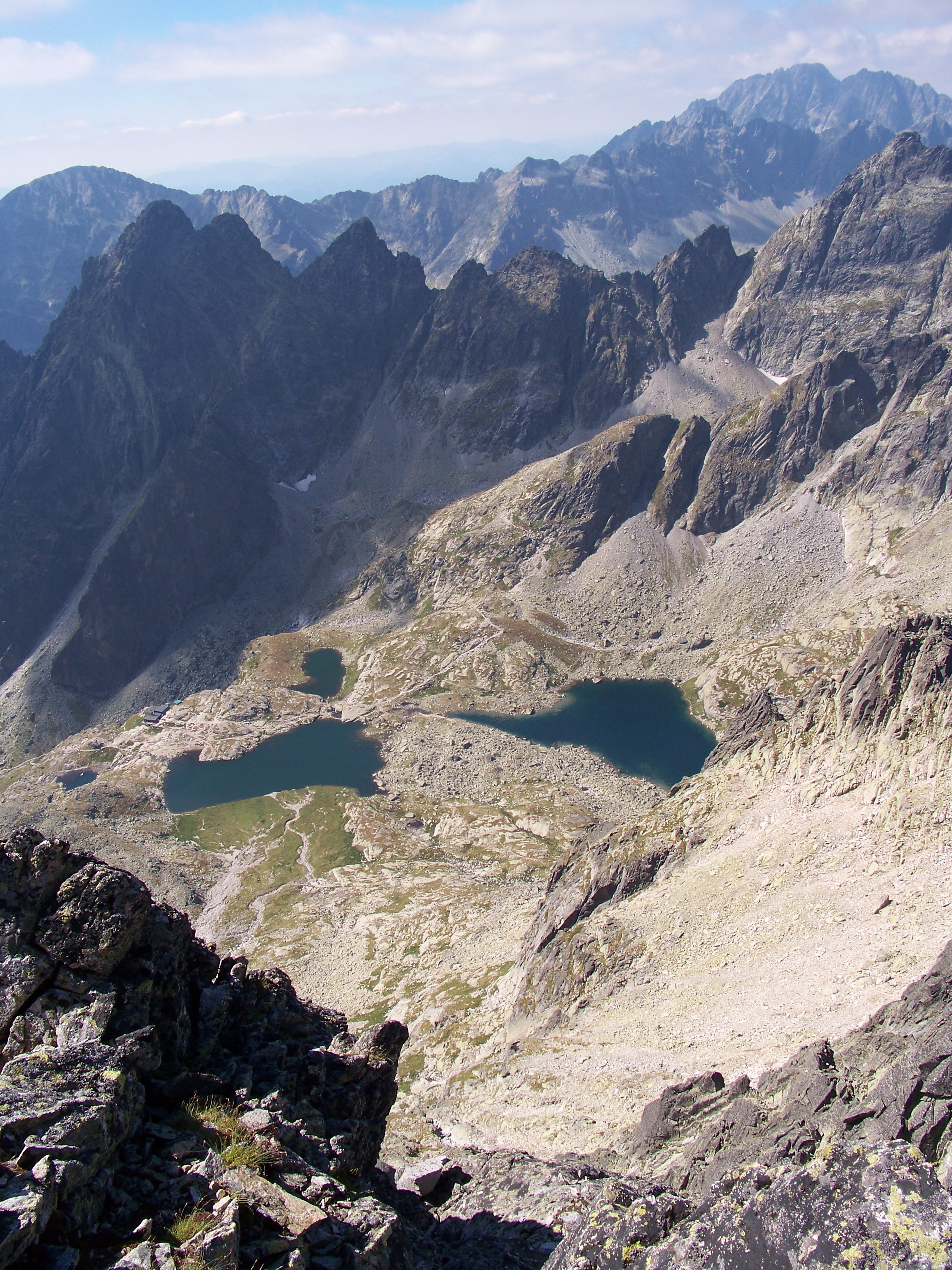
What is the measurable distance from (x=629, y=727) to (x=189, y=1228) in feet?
479

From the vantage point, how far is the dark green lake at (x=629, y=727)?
474 ft

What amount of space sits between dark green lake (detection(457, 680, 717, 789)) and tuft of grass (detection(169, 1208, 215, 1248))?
4941 inches

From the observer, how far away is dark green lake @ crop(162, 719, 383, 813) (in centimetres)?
15275

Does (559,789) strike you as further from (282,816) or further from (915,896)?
(915,896)

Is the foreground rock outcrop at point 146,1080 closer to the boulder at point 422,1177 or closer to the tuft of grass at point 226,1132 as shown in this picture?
the tuft of grass at point 226,1132

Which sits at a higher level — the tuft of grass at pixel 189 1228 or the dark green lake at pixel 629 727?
the tuft of grass at pixel 189 1228

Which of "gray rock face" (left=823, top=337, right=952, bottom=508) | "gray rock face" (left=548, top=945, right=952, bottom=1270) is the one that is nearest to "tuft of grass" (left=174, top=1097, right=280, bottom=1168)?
"gray rock face" (left=548, top=945, right=952, bottom=1270)

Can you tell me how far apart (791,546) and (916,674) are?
142918mm

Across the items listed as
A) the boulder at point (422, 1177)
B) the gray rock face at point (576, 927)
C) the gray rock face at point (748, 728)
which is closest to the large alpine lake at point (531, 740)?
the gray rock face at point (748, 728)

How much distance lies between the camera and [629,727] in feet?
518

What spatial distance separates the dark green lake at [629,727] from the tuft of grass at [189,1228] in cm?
12551

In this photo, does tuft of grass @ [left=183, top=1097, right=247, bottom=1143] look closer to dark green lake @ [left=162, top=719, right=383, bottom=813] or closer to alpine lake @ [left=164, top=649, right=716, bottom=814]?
alpine lake @ [left=164, top=649, right=716, bottom=814]

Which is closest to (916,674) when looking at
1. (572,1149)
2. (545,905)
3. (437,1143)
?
(545,905)

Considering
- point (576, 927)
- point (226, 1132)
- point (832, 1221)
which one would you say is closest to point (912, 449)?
point (576, 927)
